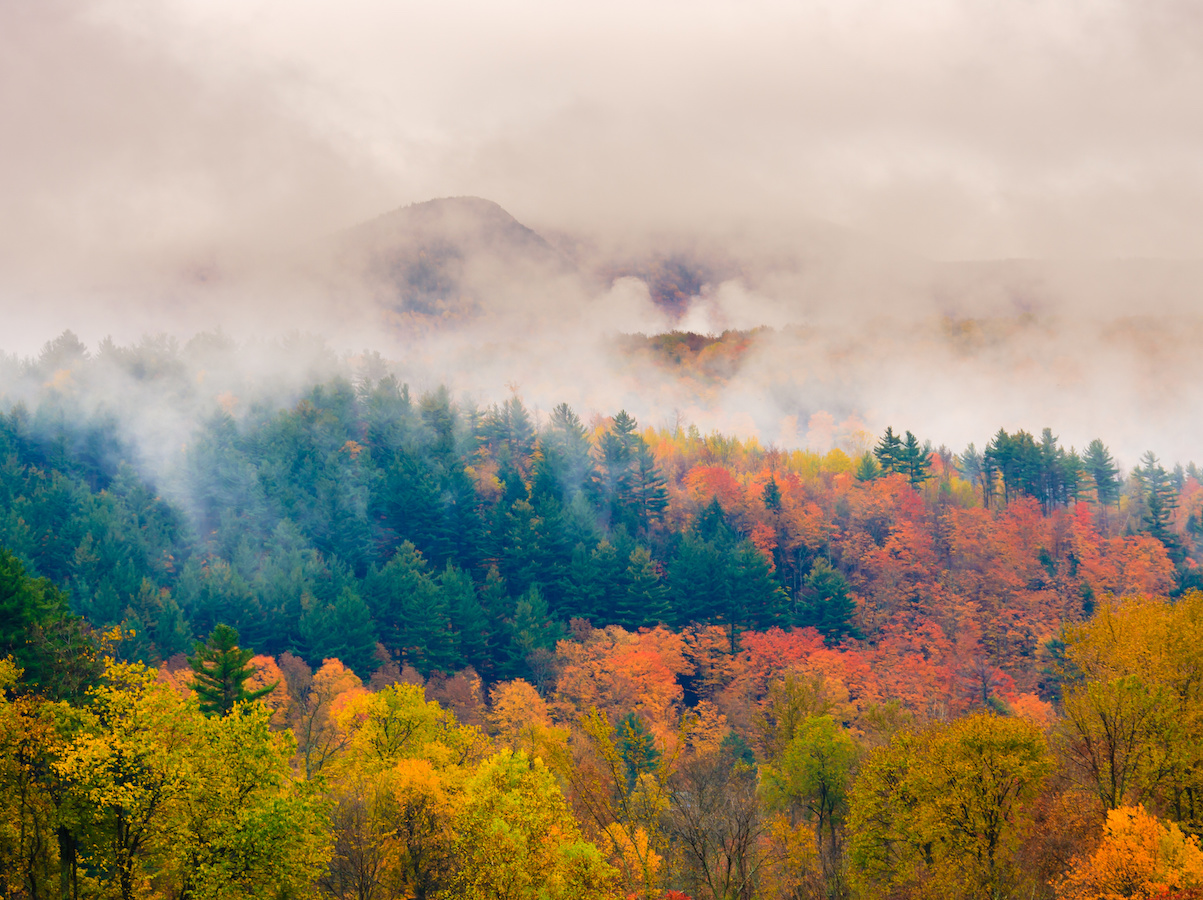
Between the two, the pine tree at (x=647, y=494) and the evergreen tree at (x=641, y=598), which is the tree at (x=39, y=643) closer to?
the evergreen tree at (x=641, y=598)

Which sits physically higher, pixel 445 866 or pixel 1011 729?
pixel 1011 729

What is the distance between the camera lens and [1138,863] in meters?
26.4

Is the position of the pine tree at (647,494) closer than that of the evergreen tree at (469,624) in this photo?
No

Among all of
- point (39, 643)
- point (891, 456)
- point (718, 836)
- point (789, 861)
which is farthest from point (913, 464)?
point (39, 643)

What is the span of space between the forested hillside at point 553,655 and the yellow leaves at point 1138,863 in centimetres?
10

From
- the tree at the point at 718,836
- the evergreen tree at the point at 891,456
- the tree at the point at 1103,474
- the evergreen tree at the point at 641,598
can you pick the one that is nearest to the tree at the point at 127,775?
the tree at the point at 718,836

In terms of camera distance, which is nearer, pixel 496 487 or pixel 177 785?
pixel 177 785

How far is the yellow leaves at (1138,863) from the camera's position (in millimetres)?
25891

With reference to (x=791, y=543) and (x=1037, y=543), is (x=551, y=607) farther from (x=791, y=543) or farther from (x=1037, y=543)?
(x=1037, y=543)

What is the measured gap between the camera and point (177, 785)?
24375 millimetres

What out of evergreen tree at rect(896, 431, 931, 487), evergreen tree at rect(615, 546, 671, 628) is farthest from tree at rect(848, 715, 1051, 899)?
evergreen tree at rect(896, 431, 931, 487)

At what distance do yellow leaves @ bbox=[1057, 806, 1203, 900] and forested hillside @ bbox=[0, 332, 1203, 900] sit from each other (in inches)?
3.8

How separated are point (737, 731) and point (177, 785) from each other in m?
50.9

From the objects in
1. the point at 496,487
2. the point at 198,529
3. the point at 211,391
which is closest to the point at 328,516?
the point at 198,529
